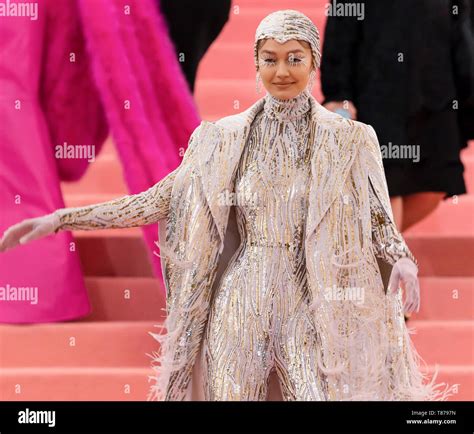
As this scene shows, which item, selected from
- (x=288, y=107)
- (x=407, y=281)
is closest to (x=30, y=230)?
(x=288, y=107)

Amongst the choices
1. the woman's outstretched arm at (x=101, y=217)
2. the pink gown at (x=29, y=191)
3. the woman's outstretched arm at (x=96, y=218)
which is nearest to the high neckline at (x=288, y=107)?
the woman's outstretched arm at (x=101, y=217)

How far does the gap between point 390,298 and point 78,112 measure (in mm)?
1658

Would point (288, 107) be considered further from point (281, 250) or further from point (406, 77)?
point (406, 77)

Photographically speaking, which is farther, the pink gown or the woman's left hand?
the pink gown

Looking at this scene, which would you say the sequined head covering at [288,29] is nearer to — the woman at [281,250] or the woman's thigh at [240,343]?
the woman at [281,250]

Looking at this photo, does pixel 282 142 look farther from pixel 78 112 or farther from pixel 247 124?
pixel 78 112

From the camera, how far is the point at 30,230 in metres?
2.95

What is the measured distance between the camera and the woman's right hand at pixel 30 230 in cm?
293

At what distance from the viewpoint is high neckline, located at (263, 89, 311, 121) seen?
2.96 m

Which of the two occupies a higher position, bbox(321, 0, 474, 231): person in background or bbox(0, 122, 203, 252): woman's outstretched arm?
bbox(321, 0, 474, 231): person in background

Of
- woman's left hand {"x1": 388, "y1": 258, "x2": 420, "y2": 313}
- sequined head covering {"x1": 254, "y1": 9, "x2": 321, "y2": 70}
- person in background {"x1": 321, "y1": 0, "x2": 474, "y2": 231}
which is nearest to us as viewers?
woman's left hand {"x1": 388, "y1": 258, "x2": 420, "y2": 313}

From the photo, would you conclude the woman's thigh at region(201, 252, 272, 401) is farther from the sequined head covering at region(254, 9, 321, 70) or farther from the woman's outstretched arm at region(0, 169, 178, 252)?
the sequined head covering at region(254, 9, 321, 70)

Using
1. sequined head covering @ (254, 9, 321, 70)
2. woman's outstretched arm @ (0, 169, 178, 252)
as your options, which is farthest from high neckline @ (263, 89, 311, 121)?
woman's outstretched arm @ (0, 169, 178, 252)

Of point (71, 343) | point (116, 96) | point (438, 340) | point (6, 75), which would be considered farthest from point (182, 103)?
point (438, 340)
